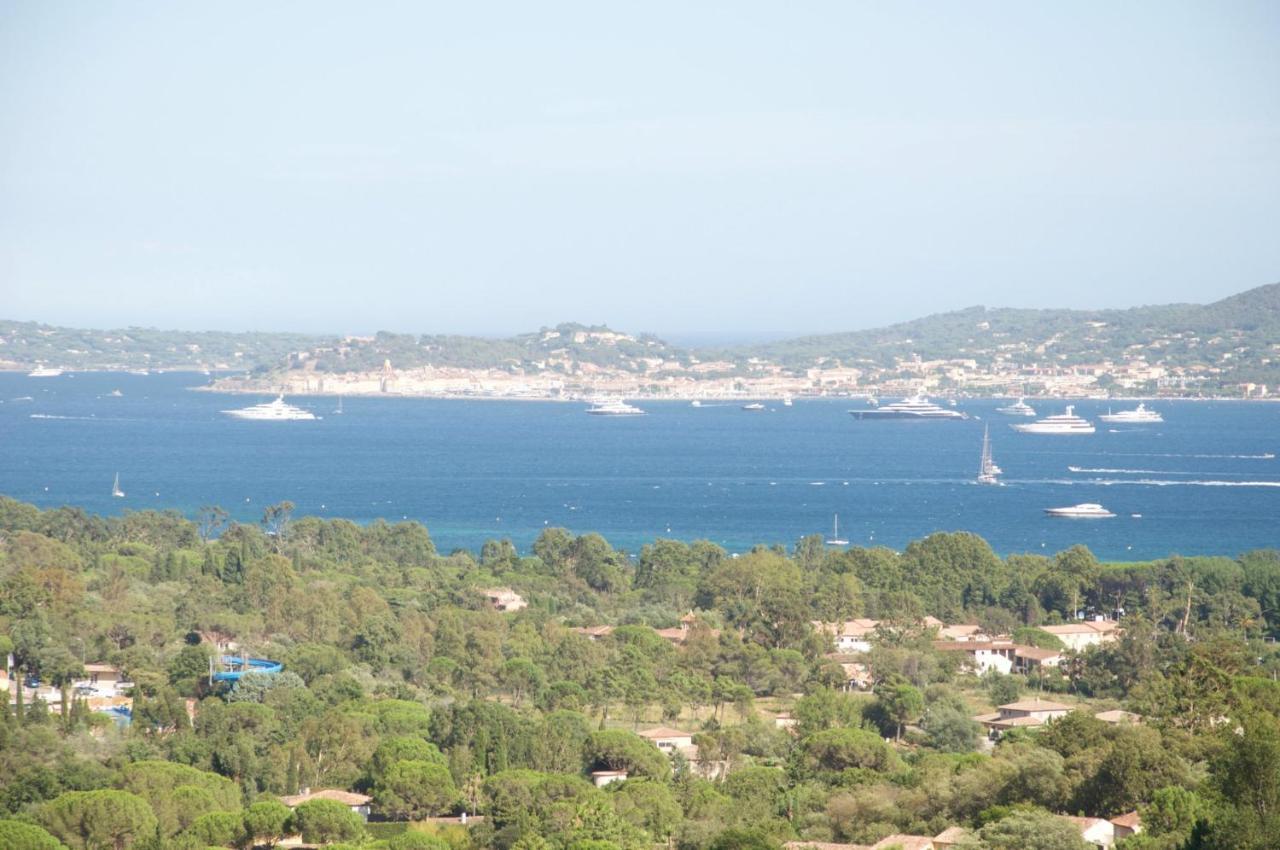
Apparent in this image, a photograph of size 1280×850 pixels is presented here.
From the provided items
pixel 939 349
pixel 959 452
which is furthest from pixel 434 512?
pixel 939 349

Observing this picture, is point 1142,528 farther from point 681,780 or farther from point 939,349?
point 939,349

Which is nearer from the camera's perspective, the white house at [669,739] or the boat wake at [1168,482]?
the white house at [669,739]

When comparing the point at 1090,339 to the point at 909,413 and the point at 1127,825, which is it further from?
the point at 1127,825

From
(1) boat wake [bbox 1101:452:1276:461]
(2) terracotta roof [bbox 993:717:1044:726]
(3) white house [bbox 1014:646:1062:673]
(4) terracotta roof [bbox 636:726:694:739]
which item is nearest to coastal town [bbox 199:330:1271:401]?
(1) boat wake [bbox 1101:452:1276:461]

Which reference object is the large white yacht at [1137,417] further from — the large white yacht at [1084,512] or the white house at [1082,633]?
the white house at [1082,633]

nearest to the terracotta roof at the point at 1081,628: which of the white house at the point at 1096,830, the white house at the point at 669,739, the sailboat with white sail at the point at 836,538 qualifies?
the white house at the point at 669,739

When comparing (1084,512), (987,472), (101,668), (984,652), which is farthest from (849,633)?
(987,472)
